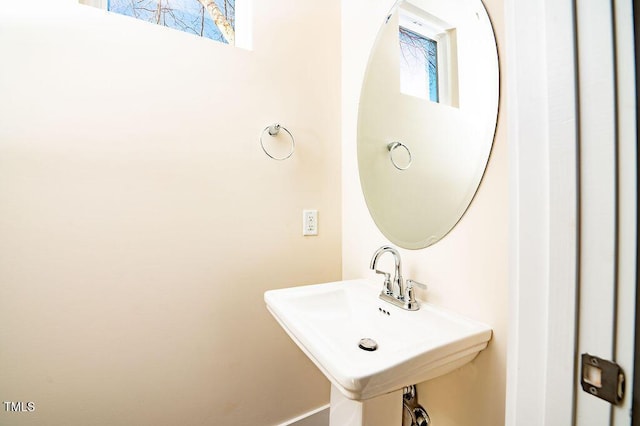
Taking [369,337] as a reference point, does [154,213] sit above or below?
above

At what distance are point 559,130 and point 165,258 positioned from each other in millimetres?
1167

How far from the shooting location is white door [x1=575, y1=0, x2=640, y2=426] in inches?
12.0

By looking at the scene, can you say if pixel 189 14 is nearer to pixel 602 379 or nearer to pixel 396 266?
pixel 396 266

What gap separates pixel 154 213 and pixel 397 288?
96cm

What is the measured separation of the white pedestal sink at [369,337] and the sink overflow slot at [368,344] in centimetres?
1

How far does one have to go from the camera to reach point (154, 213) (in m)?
0.96

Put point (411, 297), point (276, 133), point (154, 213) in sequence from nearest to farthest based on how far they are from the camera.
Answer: point (411, 297), point (154, 213), point (276, 133)

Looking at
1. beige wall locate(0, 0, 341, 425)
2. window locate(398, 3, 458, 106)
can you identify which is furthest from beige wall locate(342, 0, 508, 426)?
beige wall locate(0, 0, 341, 425)

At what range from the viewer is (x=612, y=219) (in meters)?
0.31

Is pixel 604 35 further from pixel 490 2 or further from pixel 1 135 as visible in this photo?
pixel 1 135

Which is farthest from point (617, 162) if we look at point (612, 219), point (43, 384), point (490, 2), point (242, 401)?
point (43, 384)

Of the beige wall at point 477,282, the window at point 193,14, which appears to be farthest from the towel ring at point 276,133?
the beige wall at point 477,282

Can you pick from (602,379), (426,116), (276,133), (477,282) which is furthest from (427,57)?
(602,379)

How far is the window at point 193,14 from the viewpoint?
41.2 inches
